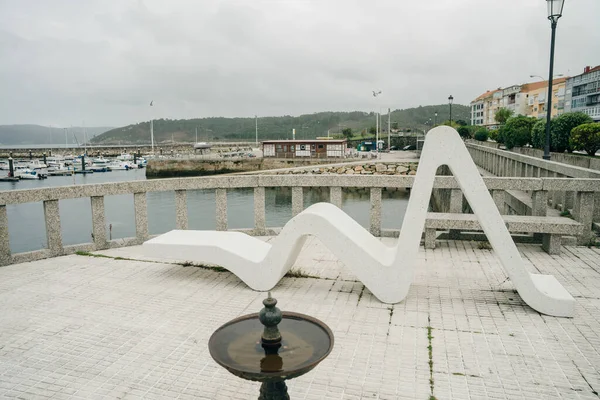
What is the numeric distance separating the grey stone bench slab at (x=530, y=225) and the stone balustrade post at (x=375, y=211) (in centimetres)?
130

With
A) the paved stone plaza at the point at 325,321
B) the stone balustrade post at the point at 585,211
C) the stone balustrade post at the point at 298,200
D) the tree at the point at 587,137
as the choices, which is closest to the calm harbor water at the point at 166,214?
the tree at the point at 587,137

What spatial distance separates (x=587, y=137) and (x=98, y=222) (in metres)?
20.3

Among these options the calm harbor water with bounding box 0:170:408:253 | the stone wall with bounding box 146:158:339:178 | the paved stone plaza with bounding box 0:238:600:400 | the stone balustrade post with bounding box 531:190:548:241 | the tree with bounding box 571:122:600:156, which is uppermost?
the tree with bounding box 571:122:600:156

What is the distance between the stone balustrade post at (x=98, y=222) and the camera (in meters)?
9.54

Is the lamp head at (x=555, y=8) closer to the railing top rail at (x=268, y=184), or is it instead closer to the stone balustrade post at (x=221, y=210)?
the railing top rail at (x=268, y=184)

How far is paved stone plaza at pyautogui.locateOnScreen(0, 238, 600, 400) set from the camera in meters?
4.48

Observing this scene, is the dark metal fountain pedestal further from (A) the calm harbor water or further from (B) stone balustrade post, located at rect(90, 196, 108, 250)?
(A) the calm harbor water

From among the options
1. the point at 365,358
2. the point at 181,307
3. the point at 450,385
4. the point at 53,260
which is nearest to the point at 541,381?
the point at 450,385

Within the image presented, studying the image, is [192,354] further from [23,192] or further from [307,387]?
[23,192]

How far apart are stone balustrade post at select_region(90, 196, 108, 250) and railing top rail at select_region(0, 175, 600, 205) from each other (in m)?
0.17

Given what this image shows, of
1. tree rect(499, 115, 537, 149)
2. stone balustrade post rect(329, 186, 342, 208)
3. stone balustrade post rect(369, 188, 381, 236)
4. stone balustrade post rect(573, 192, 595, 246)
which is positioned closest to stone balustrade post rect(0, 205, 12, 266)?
stone balustrade post rect(329, 186, 342, 208)

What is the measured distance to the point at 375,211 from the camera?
33.6ft

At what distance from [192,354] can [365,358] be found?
1963 millimetres

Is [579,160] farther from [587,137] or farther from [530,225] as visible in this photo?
[530,225]
